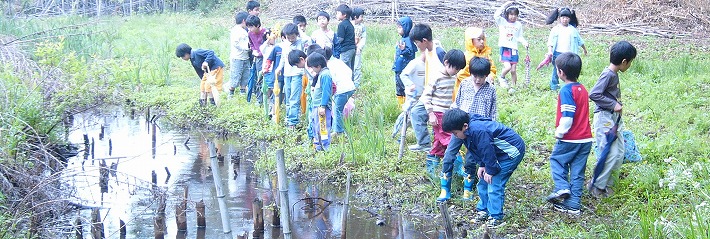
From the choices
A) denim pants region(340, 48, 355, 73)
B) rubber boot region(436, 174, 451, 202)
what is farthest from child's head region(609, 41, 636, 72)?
denim pants region(340, 48, 355, 73)

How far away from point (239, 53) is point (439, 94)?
5.49 meters

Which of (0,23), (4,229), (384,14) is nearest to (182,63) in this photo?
(0,23)

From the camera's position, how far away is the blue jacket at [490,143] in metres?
5.85

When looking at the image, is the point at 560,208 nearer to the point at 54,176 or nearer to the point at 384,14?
the point at 54,176

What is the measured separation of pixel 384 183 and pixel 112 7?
67.7 ft

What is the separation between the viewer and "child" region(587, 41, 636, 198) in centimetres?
620

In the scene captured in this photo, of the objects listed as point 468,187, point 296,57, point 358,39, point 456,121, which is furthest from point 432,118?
point 358,39

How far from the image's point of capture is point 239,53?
11805 mm

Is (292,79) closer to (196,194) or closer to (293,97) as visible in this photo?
(293,97)

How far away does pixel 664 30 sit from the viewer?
17578mm

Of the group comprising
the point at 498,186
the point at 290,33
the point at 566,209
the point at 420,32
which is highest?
the point at 290,33

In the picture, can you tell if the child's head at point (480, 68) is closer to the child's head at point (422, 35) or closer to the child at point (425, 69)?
the child at point (425, 69)

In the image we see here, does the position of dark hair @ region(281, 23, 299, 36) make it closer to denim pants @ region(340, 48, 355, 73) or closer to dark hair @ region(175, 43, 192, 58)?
denim pants @ region(340, 48, 355, 73)

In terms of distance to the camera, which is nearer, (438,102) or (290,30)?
(438,102)
